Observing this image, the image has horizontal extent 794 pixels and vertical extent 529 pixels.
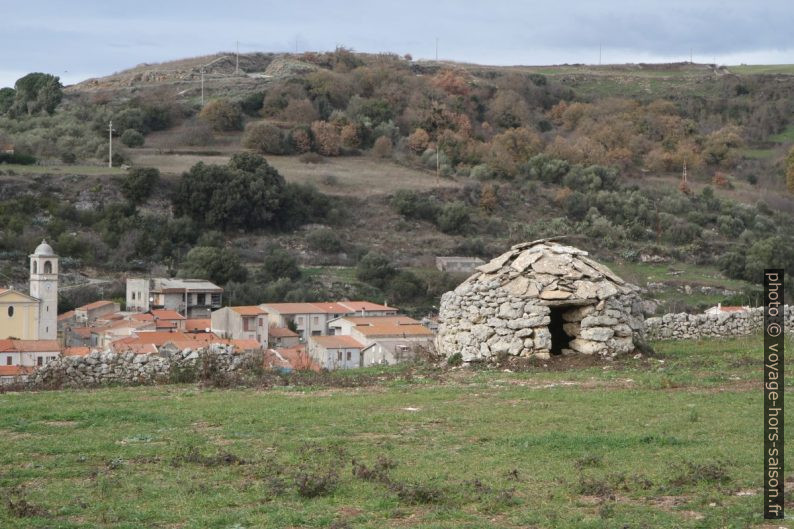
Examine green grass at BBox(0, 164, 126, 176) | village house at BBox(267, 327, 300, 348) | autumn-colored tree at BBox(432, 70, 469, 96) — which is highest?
autumn-colored tree at BBox(432, 70, 469, 96)

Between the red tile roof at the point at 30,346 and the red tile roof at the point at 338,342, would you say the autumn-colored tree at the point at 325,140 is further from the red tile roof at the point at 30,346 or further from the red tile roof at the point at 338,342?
the red tile roof at the point at 30,346

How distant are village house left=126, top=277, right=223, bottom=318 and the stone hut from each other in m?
31.3

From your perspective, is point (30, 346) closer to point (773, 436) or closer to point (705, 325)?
point (705, 325)

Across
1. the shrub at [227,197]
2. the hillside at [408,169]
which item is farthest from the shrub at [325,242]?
the shrub at [227,197]

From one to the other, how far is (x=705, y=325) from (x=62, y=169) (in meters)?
53.2

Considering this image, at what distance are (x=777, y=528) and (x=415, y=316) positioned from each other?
43.6m

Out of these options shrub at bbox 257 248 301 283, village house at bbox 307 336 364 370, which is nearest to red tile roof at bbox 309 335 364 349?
village house at bbox 307 336 364 370

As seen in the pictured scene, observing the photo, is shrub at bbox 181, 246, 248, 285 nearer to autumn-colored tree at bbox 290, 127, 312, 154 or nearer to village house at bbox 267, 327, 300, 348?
village house at bbox 267, 327, 300, 348

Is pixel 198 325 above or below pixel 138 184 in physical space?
below

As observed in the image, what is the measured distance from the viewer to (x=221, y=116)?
87.2 metres

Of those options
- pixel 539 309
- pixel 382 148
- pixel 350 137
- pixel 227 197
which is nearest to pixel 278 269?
pixel 227 197

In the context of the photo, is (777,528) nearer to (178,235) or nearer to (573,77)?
(178,235)

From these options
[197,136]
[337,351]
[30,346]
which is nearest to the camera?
[30,346]

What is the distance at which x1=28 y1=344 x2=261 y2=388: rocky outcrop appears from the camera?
1809cm
